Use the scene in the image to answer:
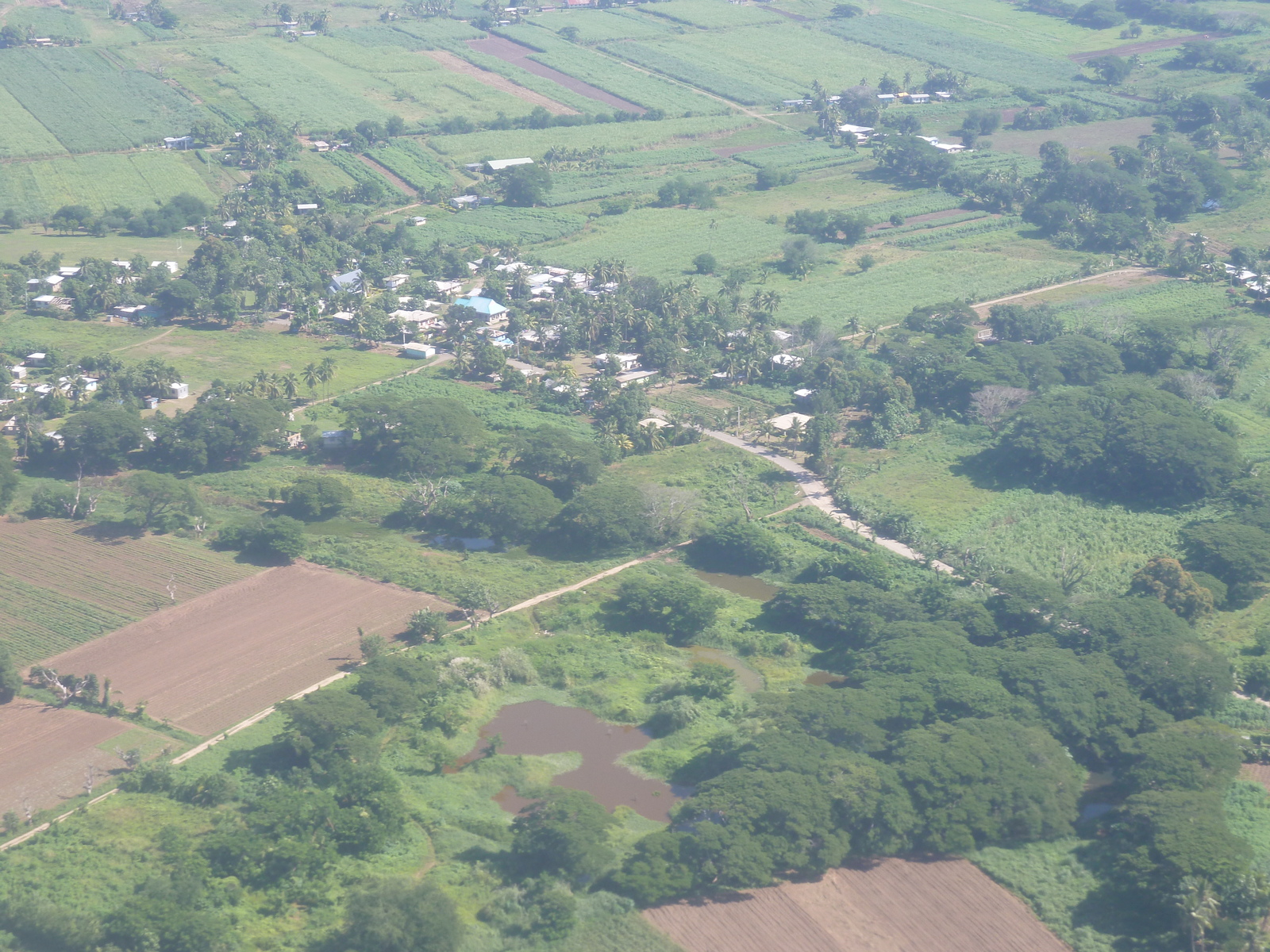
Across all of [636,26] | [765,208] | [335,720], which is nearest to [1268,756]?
[335,720]

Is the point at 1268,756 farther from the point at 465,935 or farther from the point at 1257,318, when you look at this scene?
the point at 1257,318

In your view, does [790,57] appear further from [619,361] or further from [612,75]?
[619,361]

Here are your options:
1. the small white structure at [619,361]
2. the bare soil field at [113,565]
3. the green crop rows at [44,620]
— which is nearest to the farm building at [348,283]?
the small white structure at [619,361]

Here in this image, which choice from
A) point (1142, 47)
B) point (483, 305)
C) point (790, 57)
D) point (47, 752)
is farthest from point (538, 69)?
point (47, 752)

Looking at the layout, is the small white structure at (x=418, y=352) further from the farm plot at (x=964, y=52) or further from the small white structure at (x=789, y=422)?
the farm plot at (x=964, y=52)

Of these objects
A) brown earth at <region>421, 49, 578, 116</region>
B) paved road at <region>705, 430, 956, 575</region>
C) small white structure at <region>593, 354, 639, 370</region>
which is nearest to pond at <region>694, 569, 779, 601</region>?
paved road at <region>705, 430, 956, 575</region>

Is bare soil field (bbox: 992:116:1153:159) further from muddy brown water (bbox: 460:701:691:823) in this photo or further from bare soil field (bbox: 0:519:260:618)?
muddy brown water (bbox: 460:701:691:823)
